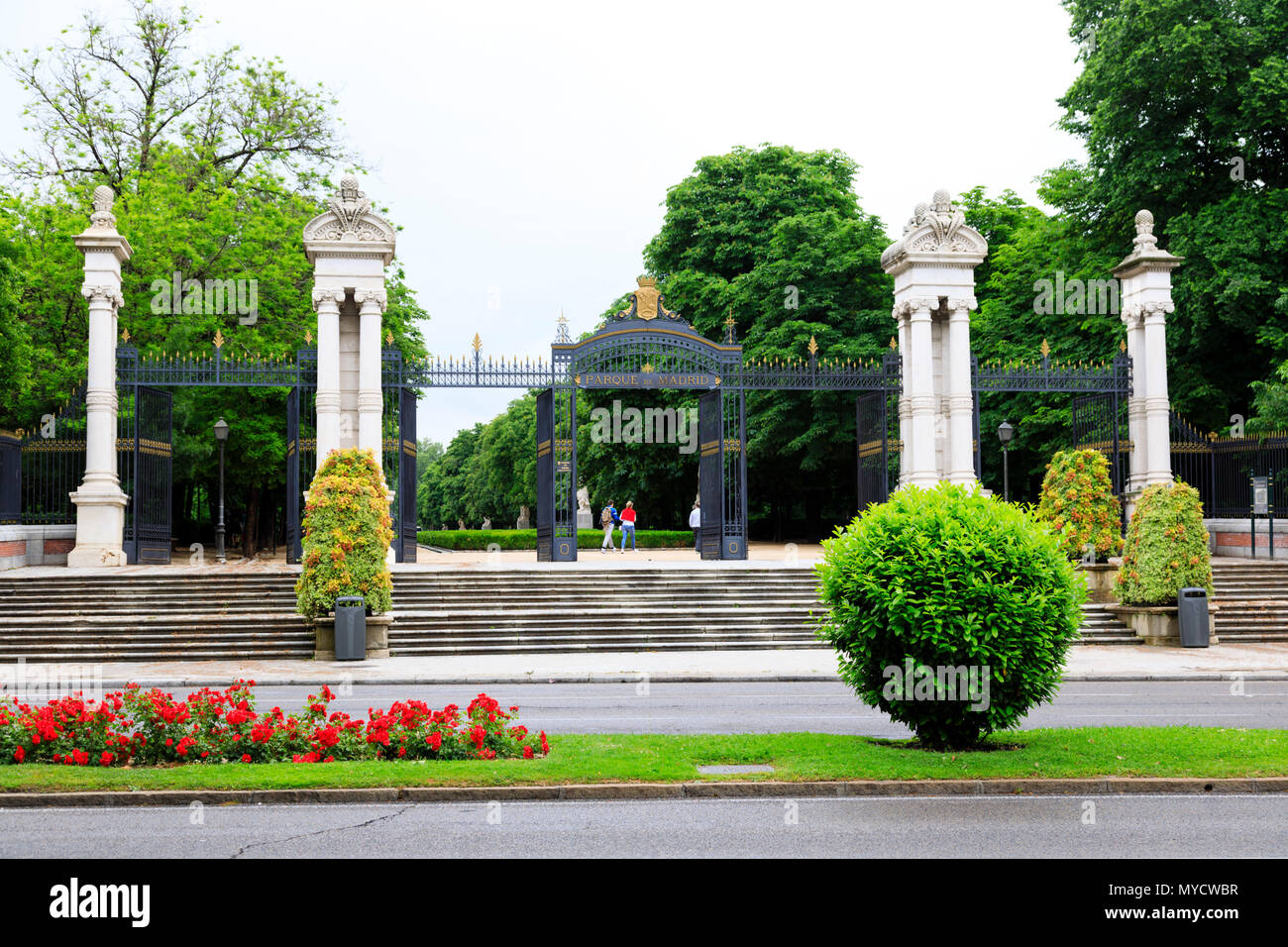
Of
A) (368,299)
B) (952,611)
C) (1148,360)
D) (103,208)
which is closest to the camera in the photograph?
(952,611)

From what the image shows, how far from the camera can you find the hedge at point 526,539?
4809 cm

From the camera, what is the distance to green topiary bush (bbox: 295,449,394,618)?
19734mm

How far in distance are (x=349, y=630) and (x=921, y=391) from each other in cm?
1409

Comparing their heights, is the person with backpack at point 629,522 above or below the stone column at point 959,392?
below

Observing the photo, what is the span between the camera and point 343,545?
19.8 m

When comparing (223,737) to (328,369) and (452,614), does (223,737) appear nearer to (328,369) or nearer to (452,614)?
(452,614)

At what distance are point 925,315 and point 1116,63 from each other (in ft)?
36.8

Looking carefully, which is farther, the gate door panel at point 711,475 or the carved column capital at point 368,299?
the gate door panel at point 711,475

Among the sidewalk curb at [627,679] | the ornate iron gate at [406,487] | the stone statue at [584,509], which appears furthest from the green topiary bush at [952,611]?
the stone statue at [584,509]

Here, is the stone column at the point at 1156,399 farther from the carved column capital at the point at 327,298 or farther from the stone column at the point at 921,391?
the carved column capital at the point at 327,298

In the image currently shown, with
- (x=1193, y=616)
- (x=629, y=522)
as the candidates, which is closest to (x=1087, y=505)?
(x=1193, y=616)

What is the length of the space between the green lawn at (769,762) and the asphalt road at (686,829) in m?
0.32
